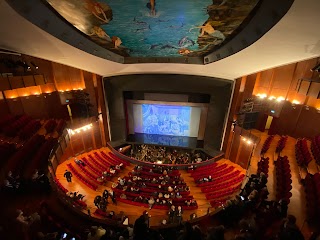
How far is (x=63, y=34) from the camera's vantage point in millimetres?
4980

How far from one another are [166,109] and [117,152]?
3742mm

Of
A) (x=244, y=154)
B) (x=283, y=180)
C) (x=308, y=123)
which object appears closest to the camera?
(x=283, y=180)

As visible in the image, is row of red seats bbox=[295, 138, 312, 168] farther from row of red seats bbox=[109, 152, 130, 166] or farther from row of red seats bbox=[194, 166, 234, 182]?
row of red seats bbox=[109, 152, 130, 166]

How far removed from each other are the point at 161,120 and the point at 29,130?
6496mm

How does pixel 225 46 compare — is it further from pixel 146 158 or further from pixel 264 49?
pixel 146 158

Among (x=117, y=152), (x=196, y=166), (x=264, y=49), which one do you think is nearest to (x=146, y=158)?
(x=117, y=152)

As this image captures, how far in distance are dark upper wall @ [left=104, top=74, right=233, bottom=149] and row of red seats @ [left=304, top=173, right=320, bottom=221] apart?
529 centimetres

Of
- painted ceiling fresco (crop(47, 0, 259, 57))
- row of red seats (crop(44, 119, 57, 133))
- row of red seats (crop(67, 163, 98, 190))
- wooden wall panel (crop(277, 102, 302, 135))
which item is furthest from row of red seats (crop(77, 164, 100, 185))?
wooden wall panel (crop(277, 102, 302, 135))

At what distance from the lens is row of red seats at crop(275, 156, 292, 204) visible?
16.7 ft

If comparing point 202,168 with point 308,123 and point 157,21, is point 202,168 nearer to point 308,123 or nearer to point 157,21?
point 308,123

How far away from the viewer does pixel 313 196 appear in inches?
193

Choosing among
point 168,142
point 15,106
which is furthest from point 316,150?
point 15,106

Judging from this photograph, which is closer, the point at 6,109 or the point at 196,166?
the point at 6,109

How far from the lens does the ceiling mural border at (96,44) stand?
11.6ft
